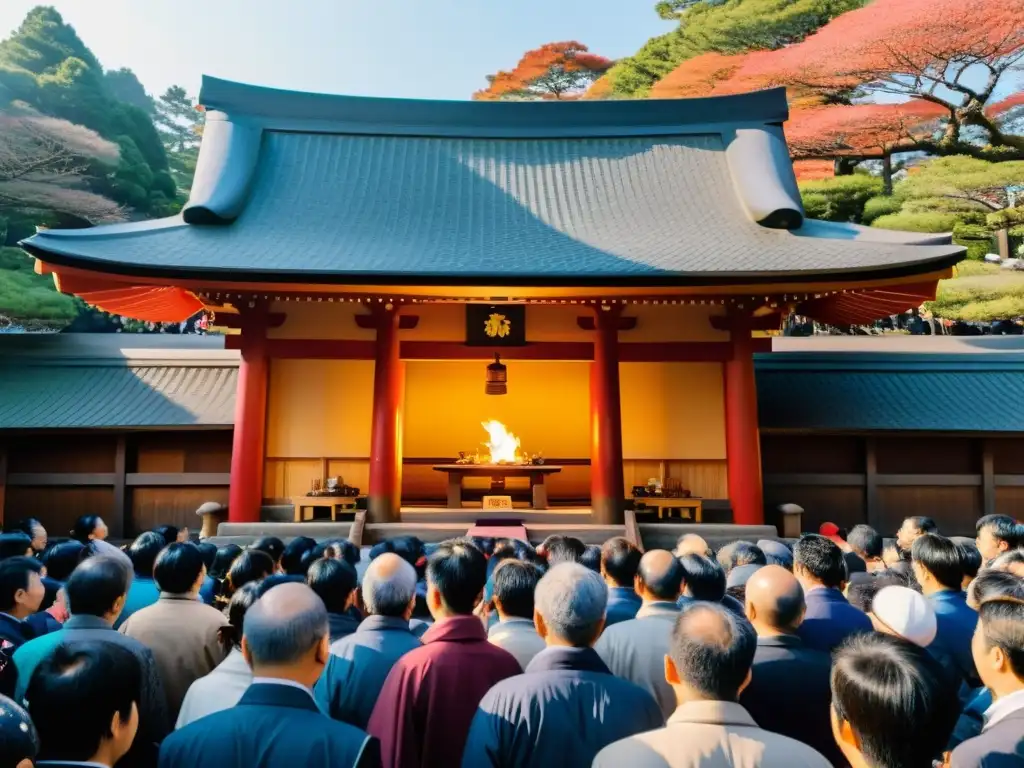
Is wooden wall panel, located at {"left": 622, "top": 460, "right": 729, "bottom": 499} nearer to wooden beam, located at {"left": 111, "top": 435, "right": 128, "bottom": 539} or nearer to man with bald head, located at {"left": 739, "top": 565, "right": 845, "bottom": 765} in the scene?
wooden beam, located at {"left": 111, "top": 435, "right": 128, "bottom": 539}

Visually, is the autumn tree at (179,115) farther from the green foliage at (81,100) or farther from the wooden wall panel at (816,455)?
the wooden wall panel at (816,455)

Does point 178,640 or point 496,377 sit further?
point 496,377

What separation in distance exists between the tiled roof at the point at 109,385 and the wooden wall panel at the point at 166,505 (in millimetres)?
1148

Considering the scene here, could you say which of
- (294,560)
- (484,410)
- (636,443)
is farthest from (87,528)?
(484,410)

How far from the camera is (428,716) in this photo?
285 cm

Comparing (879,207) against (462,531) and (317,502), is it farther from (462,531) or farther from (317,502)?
(317,502)

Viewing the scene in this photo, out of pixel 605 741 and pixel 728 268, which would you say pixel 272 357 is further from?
pixel 605 741

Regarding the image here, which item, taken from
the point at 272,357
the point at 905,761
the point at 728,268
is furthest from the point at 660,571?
the point at 272,357

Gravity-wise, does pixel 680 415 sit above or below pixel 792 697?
above

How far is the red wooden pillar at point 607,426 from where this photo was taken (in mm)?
10992

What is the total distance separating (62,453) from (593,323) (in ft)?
29.6

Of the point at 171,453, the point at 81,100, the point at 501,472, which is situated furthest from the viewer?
the point at 81,100

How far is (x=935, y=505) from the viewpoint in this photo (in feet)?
41.6

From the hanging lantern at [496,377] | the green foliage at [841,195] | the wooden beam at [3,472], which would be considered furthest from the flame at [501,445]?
the green foliage at [841,195]
